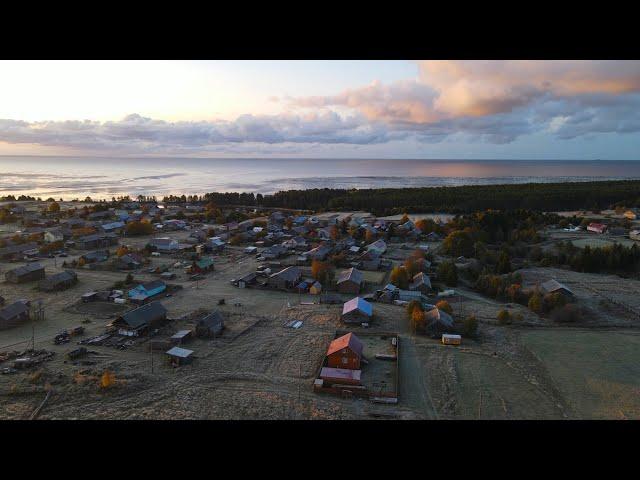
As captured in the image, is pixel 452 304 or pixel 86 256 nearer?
pixel 452 304

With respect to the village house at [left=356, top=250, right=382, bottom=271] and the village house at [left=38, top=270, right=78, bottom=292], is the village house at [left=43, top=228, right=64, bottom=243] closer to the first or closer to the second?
the village house at [left=38, top=270, right=78, bottom=292]

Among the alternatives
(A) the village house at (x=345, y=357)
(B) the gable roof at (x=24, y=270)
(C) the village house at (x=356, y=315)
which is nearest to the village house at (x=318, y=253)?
(C) the village house at (x=356, y=315)

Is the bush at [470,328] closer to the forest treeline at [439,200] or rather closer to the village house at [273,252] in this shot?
the village house at [273,252]

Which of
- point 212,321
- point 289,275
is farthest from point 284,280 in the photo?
point 212,321

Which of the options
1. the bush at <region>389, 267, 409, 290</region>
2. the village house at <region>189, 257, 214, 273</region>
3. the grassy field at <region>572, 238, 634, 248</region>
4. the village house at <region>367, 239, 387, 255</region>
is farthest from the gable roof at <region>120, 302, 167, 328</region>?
the grassy field at <region>572, 238, 634, 248</region>

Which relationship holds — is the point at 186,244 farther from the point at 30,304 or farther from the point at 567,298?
the point at 567,298
